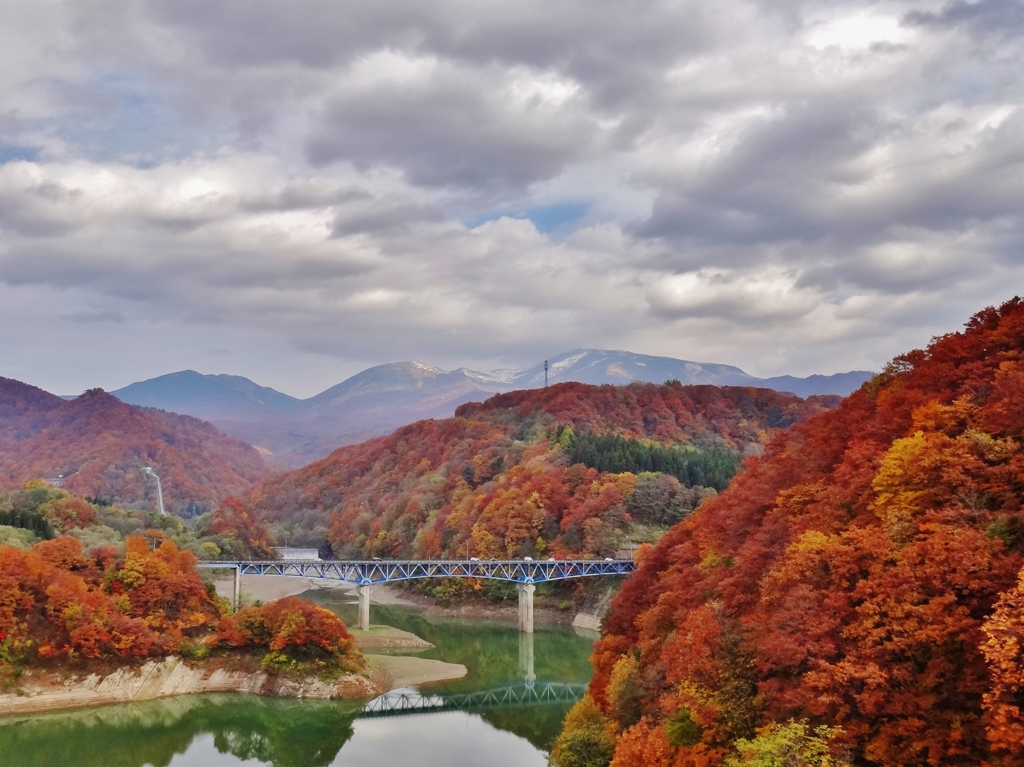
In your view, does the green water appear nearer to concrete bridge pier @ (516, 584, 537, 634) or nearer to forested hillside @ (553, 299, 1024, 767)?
forested hillside @ (553, 299, 1024, 767)

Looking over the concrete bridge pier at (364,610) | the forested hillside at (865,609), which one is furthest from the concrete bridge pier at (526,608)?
the forested hillside at (865,609)

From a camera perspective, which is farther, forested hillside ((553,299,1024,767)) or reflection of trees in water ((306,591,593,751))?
reflection of trees in water ((306,591,593,751))

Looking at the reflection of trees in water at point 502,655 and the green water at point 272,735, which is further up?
the green water at point 272,735

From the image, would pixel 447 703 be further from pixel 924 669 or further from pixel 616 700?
pixel 924 669

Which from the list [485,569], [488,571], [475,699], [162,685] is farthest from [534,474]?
[162,685]

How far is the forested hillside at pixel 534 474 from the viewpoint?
79.8 meters

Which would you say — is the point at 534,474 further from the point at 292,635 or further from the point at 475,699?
the point at 292,635

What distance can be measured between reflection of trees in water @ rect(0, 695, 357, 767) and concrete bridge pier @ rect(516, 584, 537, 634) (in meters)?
28.8

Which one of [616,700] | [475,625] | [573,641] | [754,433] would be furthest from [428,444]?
[616,700]

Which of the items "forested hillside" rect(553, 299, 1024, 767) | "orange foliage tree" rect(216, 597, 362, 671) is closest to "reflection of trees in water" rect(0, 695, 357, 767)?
"orange foliage tree" rect(216, 597, 362, 671)

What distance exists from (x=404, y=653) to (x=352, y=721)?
17.7 meters

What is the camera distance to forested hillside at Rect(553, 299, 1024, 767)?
18.7 metres

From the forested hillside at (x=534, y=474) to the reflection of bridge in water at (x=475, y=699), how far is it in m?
27.3

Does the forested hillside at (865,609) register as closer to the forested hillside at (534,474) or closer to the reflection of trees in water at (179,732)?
the reflection of trees in water at (179,732)
